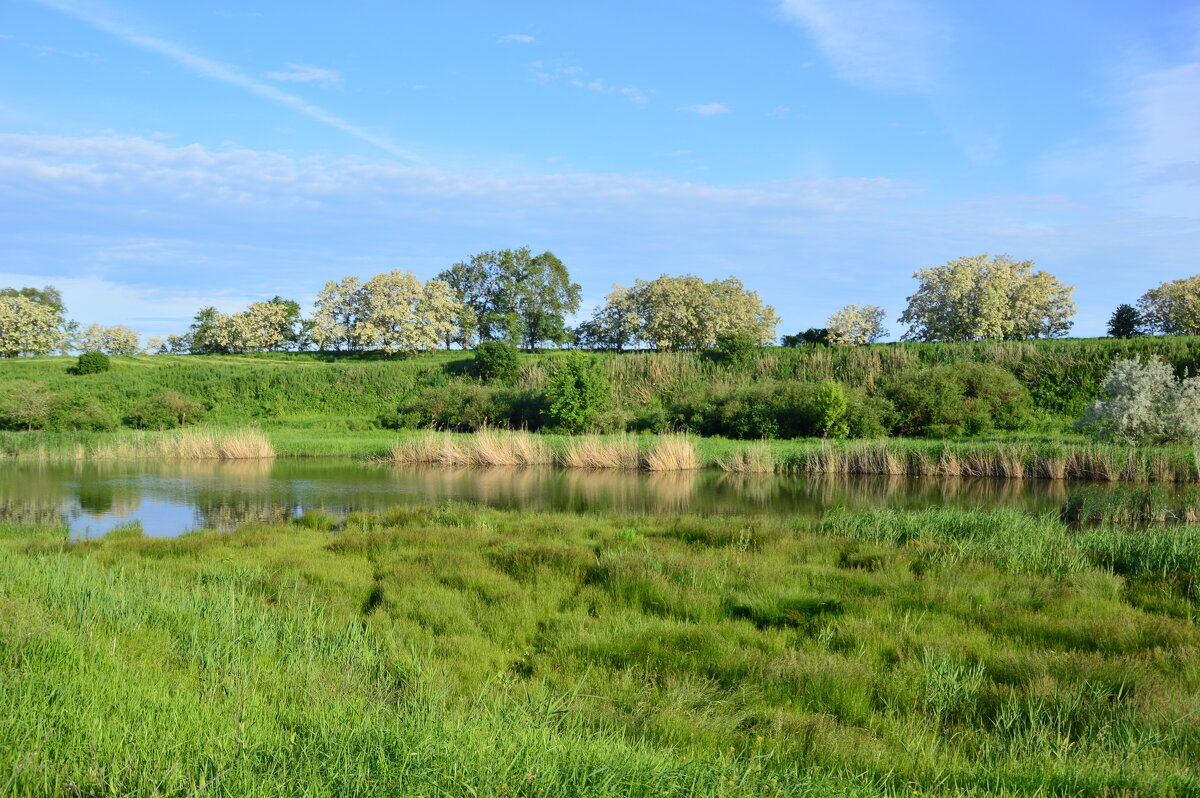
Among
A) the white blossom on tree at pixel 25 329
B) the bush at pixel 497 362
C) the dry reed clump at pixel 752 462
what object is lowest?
the dry reed clump at pixel 752 462

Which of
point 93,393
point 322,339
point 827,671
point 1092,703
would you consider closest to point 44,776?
point 827,671

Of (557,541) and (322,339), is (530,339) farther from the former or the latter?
(557,541)

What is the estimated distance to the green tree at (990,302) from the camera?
183ft

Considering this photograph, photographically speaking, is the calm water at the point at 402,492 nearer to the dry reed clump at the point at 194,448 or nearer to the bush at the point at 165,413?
the dry reed clump at the point at 194,448

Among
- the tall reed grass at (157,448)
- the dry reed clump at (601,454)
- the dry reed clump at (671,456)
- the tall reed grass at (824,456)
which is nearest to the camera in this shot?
the tall reed grass at (824,456)

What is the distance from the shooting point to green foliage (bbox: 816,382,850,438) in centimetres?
3300

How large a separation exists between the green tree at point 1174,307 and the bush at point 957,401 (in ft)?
96.4

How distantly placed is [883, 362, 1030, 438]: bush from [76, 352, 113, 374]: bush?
167 feet

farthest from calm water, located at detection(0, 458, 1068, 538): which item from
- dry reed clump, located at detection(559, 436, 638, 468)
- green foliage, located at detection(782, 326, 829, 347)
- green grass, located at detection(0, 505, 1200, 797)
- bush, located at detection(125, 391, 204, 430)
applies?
green foliage, located at detection(782, 326, 829, 347)

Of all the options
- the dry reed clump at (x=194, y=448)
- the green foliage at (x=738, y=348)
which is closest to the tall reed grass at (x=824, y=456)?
the dry reed clump at (x=194, y=448)

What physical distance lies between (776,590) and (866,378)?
1312 inches

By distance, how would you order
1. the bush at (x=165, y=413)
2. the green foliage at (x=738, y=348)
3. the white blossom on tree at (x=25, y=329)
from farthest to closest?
1. the white blossom on tree at (x=25, y=329)
2. the green foliage at (x=738, y=348)
3. the bush at (x=165, y=413)

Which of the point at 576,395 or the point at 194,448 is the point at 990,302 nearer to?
the point at 576,395

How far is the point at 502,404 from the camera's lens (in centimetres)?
4128
